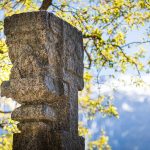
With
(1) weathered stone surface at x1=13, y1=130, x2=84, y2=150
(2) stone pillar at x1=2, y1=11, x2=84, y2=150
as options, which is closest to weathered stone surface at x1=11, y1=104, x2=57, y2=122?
(2) stone pillar at x1=2, y1=11, x2=84, y2=150

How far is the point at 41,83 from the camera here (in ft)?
17.1

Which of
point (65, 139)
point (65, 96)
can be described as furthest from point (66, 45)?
point (65, 139)

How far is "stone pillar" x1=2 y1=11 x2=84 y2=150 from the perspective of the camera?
17.3ft

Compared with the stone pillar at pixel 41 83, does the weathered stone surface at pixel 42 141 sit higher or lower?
lower

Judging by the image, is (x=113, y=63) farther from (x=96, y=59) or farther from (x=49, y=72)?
(x=49, y=72)

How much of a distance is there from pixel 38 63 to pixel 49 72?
183 mm

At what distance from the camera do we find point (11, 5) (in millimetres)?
15344

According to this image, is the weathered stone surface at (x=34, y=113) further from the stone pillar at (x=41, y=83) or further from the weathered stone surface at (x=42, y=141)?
the weathered stone surface at (x=42, y=141)

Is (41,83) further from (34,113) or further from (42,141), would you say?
(42,141)

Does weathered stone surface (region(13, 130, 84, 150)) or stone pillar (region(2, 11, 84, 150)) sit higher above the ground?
stone pillar (region(2, 11, 84, 150))

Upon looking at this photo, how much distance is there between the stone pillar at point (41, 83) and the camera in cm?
526

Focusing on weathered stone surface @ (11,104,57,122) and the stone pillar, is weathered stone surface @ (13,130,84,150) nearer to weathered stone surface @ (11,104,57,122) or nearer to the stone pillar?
the stone pillar

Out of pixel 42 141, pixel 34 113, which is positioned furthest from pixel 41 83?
pixel 42 141

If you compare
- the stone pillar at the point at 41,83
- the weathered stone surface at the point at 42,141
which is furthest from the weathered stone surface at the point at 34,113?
the weathered stone surface at the point at 42,141
